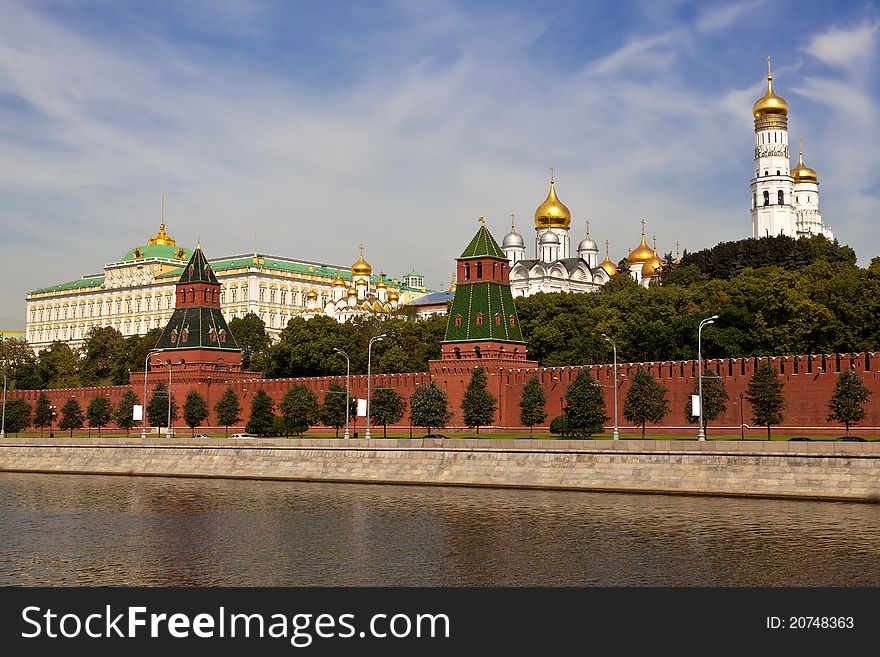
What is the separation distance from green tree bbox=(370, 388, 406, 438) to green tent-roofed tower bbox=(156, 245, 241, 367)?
17.8 meters

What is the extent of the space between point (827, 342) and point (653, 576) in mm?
42686

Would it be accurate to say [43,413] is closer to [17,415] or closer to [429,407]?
[17,415]

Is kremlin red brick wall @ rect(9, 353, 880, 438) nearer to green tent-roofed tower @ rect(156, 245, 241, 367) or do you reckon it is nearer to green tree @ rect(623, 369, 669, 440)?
green tent-roofed tower @ rect(156, 245, 241, 367)

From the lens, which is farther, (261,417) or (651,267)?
(651,267)

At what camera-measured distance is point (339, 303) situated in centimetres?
13212

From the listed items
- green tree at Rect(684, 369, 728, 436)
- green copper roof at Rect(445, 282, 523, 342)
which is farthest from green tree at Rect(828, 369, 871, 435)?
green copper roof at Rect(445, 282, 523, 342)

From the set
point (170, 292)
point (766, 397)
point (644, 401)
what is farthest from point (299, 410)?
point (170, 292)

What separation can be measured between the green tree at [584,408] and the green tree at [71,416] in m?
39.0

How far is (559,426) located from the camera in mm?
60469

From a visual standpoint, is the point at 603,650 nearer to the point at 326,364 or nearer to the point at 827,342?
the point at 827,342

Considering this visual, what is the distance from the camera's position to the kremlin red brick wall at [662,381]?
54.6 metres

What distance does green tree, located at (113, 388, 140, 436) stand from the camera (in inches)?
3031

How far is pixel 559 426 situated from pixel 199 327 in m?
32.0

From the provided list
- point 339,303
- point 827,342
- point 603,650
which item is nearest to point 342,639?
point 603,650
